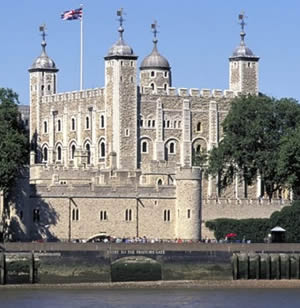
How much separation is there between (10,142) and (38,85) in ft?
108

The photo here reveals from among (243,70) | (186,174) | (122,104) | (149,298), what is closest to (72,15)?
(122,104)

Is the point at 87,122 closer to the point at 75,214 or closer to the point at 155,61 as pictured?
the point at 155,61

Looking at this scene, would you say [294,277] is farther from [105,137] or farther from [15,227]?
[105,137]

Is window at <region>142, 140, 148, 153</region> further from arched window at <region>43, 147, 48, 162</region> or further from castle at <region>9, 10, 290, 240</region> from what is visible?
arched window at <region>43, 147, 48, 162</region>

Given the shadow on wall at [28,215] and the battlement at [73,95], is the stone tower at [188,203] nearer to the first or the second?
the shadow on wall at [28,215]

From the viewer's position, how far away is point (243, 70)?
139000mm

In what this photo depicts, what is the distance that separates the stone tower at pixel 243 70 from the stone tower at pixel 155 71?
5367 mm

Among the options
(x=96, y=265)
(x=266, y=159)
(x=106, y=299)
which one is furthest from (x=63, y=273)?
(x=266, y=159)

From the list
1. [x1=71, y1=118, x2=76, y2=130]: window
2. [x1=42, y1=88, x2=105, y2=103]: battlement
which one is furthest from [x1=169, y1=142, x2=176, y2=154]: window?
[x1=71, y1=118, x2=76, y2=130]: window

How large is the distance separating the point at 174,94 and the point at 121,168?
946 centimetres

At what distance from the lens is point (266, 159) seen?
118938 mm

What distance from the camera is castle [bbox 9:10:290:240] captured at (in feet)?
350

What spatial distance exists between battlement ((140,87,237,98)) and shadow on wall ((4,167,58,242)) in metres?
29.3

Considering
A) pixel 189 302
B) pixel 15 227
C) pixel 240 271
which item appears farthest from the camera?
pixel 15 227
